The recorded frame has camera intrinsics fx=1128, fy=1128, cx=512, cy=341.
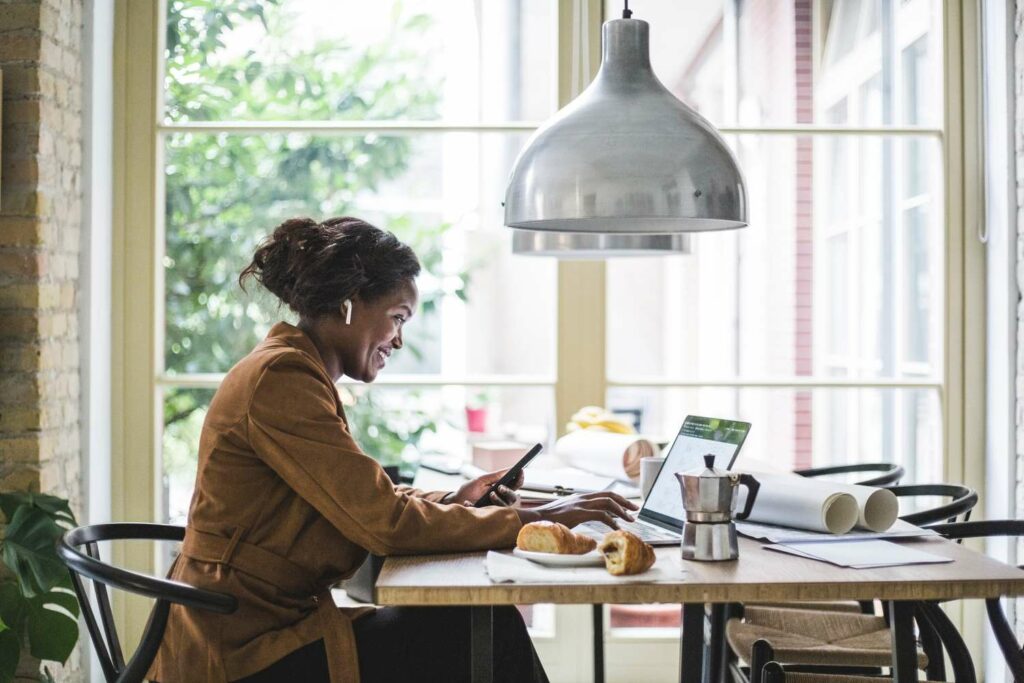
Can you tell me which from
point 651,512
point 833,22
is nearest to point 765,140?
point 833,22

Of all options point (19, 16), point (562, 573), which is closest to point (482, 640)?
point (562, 573)

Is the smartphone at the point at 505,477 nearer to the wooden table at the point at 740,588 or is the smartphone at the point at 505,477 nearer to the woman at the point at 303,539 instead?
the woman at the point at 303,539

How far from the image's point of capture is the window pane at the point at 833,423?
3857mm

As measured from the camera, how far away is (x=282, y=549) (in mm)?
2102

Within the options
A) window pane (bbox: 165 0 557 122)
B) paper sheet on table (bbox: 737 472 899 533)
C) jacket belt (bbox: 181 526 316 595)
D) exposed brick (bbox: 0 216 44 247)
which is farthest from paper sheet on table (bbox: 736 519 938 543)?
exposed brick (bbox: 0 216 44 247)

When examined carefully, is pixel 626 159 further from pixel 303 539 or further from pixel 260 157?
pixel 260 157

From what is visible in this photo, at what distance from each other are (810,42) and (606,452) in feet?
6.94

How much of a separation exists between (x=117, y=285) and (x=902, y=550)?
266 cm

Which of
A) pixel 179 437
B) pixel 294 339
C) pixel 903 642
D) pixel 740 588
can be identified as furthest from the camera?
pixel 179 437

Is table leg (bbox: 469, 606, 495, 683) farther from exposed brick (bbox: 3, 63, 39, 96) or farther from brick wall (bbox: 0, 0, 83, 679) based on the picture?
exposed brick (bbox: 3, 63, 39, 96)

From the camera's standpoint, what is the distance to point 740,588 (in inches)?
68.0

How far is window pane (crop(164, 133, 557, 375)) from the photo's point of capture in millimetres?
3869

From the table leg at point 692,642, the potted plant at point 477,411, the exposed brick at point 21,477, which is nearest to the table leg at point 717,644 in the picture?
the table leg at point 692,642

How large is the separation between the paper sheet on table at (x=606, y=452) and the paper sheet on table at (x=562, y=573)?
0.96 metres
